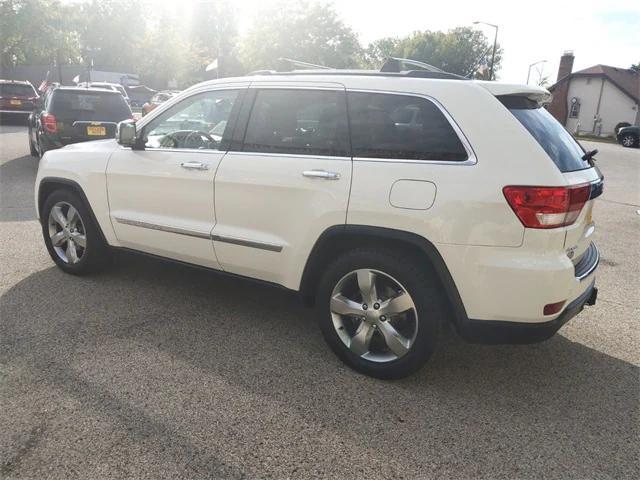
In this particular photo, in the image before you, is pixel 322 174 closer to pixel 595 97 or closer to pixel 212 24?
pixel 595 97

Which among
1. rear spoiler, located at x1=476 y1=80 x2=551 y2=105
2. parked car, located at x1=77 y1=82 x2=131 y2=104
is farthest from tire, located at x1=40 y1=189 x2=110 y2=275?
parked car, located at x1=77 y1=82 x2=131 y2=104

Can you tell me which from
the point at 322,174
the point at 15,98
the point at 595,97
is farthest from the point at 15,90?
the point at 595,97

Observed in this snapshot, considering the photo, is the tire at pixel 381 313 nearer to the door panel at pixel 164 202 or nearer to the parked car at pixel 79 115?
the door panel at pixel 164 202

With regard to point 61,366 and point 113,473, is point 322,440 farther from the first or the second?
point 61,366

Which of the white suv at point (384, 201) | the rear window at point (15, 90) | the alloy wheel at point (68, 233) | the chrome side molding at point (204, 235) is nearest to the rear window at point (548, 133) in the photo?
the white suv at point (384, 201)

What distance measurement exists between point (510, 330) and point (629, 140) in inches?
1312

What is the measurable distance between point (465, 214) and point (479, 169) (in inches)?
9.8

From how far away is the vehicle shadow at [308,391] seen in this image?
2.53 meters

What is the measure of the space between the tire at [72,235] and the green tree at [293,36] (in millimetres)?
41503

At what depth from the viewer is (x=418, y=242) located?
2.87 meters

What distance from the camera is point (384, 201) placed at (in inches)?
116

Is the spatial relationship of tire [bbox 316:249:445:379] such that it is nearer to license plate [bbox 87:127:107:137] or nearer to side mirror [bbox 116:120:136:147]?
side mirror [bbox 116:120:136:147]

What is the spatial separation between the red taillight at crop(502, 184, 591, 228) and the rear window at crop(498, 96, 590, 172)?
0.21m

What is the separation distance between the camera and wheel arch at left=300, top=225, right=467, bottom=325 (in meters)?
2.86
